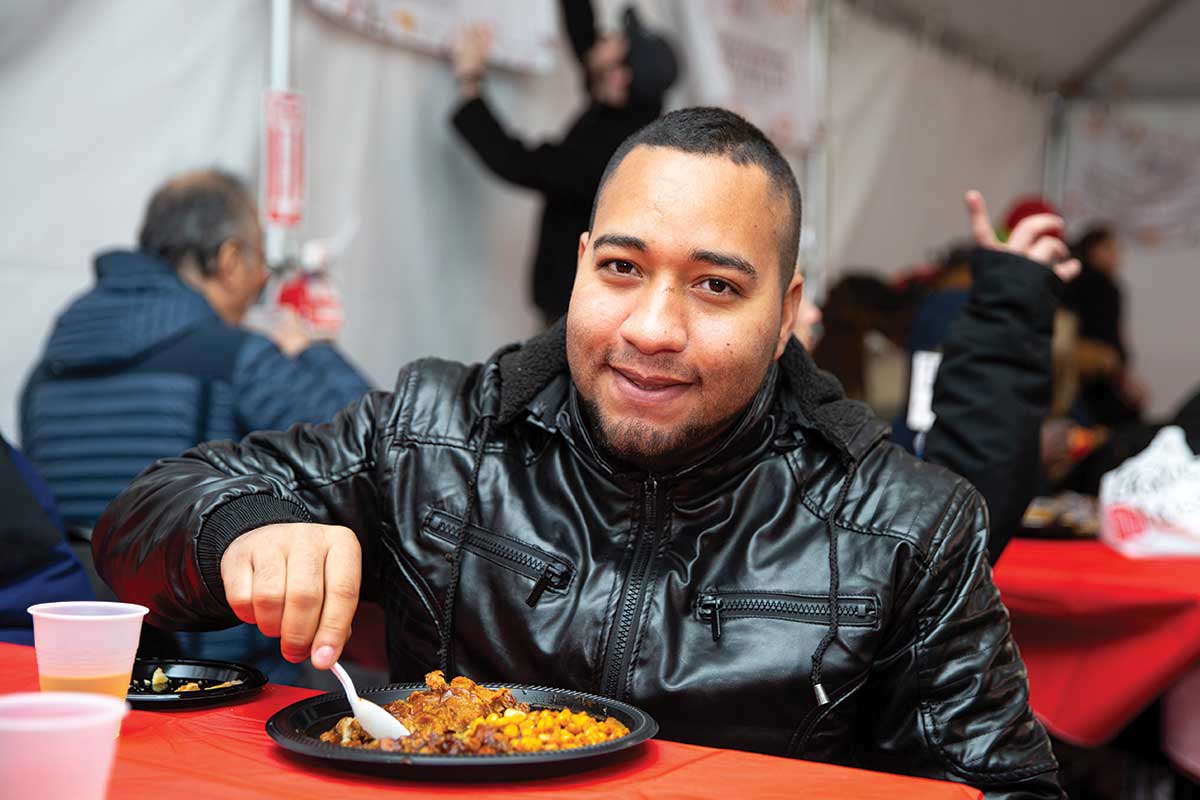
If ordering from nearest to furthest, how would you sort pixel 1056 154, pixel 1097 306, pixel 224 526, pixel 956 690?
pixel 224 526
pixel 956 690
pixel 1097 306
pixel 1056 154

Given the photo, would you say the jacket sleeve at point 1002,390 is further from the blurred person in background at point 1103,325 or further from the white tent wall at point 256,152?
the blurred person in background at point 1103,325

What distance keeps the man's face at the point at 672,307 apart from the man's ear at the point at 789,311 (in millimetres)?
108

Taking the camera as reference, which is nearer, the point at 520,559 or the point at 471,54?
the point at 520,559

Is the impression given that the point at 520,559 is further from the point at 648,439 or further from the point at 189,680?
the point at 189,680

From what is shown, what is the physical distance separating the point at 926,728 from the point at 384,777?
69 cm

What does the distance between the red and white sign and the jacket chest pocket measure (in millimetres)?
2076

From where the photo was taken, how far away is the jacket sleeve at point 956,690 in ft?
4.75

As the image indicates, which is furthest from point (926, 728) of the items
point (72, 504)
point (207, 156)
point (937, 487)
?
point (207, 156)

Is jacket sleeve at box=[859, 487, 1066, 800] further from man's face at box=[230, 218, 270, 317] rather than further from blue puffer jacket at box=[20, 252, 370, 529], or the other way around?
man's face at box=[230, 218, 270, 317]

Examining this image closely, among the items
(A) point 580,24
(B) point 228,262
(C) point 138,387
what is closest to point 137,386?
(C) point 138,387

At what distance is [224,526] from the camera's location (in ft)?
4.41

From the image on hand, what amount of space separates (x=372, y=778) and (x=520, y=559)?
1.90 ft

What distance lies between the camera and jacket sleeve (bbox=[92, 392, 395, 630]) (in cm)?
136

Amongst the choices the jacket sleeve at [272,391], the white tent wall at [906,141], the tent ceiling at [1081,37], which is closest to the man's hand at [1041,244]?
the jacket sleeve at [272,391]
